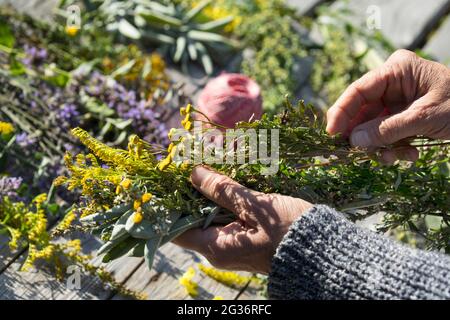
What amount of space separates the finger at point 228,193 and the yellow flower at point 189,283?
1.74 ft

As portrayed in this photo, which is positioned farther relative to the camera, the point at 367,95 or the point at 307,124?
the point at 367,95

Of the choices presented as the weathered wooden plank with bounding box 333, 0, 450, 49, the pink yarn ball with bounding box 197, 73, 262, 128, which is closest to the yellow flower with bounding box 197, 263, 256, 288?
the pink yarn ball with bounding box 197, 73, 262, 128

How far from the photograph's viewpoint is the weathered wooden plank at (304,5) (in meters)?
2.76

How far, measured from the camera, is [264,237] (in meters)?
1.25

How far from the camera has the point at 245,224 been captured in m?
1.30

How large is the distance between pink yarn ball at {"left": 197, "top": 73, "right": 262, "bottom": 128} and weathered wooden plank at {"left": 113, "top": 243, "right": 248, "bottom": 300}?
46cm

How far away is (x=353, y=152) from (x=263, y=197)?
0.95 feet

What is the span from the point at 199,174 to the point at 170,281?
0.61m

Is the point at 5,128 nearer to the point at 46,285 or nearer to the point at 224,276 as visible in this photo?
the point at 46,285

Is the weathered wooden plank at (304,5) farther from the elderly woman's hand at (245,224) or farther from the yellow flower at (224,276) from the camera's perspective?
the elderly woman's hand at (245,224)

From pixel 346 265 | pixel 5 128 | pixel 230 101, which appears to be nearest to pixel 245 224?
pixel 346 265

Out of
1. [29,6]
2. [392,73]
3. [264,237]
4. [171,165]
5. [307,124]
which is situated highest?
[29,6]
